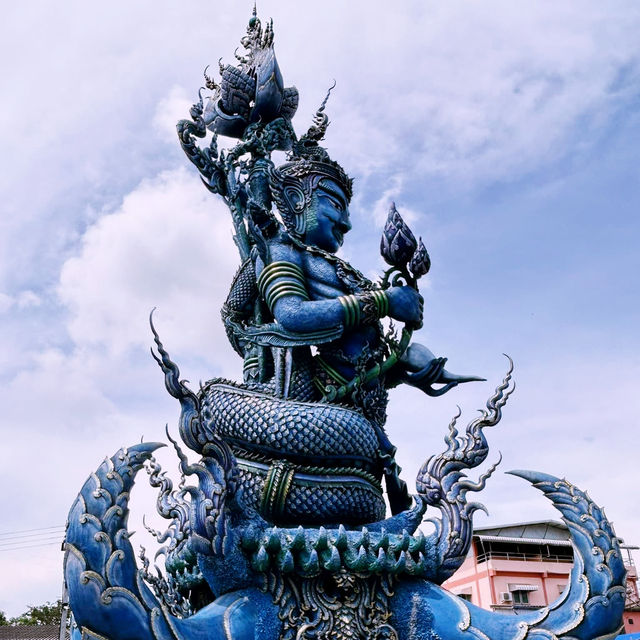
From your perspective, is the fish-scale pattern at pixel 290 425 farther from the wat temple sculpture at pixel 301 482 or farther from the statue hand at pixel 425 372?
the statue hand at pixel 425 372

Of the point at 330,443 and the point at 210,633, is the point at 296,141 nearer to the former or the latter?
the point at 330,443

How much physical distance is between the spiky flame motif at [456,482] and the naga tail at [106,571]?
2.45 m

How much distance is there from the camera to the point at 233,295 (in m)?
8.07

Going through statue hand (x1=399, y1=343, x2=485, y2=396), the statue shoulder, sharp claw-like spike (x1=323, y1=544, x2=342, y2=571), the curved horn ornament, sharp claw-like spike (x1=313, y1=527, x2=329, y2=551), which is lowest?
the curved horn ornament

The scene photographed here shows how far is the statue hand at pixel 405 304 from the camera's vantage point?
24.1 ft

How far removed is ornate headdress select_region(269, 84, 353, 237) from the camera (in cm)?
805

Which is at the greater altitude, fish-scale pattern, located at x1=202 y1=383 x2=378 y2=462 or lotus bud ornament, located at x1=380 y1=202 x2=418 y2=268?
lotus bud ornament, located at x1=380 y1=202 x2=418 y2=268

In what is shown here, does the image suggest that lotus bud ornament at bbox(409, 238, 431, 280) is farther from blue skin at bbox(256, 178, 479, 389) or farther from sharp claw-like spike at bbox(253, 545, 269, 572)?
sharp claw-like spike at bbox(253, 545, 269, 572)

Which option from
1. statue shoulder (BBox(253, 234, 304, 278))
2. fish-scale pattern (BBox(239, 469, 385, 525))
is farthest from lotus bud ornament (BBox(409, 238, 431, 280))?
fish-scale pattern (BBox(239, 469, 385, 525))

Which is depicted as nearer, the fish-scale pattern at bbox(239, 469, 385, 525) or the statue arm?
the fish-scale pattern at bbox(239, 469, 385, 525)

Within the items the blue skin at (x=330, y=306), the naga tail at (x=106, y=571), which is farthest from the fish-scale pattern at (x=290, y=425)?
the naga tail at (x=106, y=571)

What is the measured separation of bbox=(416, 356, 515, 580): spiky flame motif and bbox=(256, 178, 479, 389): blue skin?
83 centimetres

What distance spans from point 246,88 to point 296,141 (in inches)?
32.9

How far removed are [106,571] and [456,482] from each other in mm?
3105
